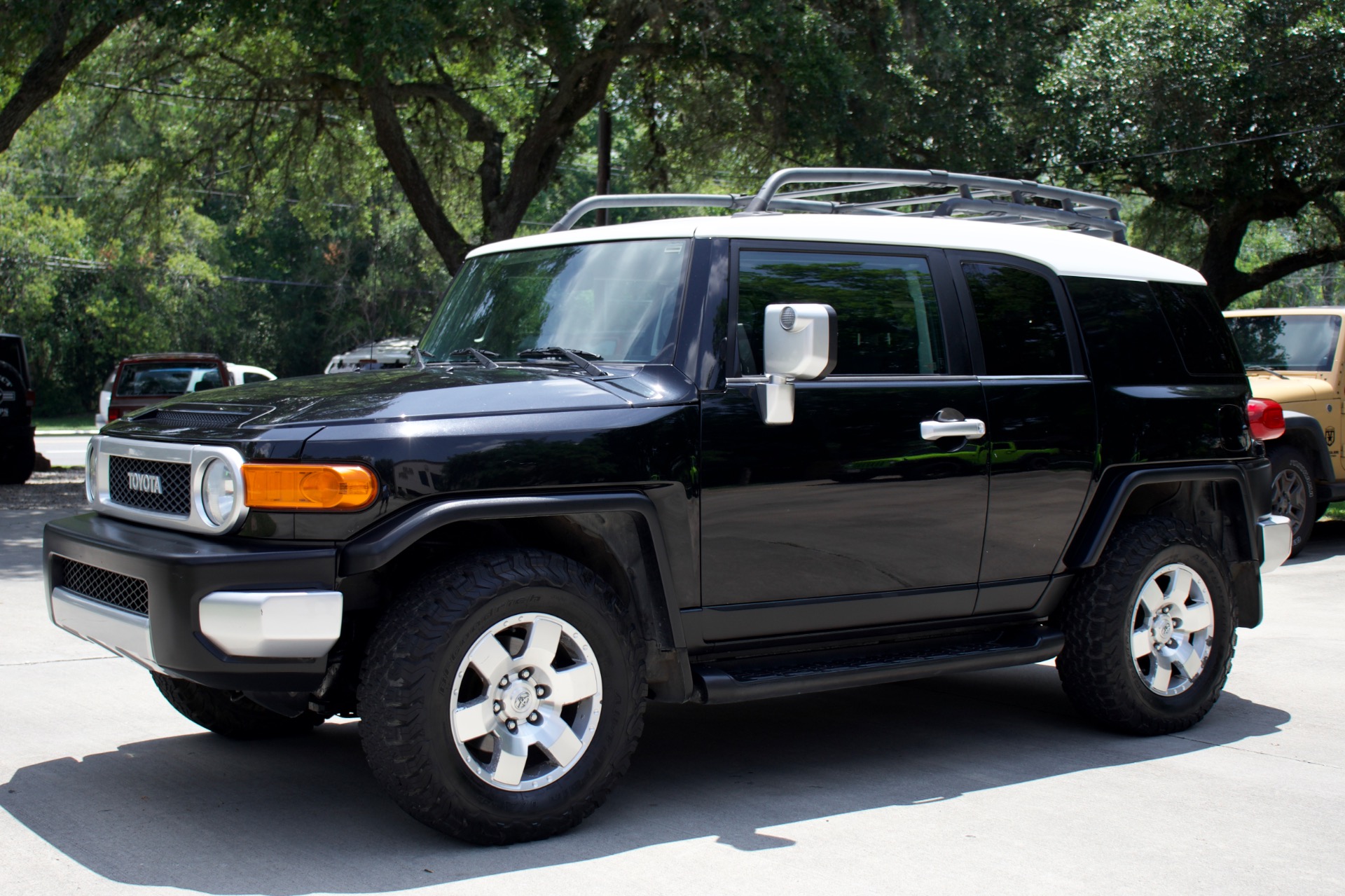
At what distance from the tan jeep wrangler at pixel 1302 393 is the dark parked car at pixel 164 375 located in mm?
13266

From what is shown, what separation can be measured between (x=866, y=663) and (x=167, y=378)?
16417 millimetres

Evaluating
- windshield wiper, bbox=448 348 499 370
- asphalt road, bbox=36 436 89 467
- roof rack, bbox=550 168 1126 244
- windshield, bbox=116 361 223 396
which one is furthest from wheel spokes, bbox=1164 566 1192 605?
asphalt road, bbox=36 436 89 467

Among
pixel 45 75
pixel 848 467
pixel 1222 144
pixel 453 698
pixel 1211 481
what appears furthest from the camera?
pixel 1222 144

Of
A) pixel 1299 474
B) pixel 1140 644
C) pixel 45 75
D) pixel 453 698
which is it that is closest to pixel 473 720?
pixel 453 698

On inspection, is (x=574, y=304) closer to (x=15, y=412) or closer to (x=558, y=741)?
(x=558, y=741)

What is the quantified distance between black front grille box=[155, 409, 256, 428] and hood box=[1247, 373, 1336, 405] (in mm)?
8987

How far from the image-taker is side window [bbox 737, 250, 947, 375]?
4645mm

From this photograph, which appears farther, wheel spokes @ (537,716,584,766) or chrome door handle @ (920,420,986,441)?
chrome door handle @ (920,420,986,441)

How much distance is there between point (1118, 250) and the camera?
580 cm

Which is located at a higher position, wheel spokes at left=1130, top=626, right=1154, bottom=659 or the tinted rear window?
the tinted rear window

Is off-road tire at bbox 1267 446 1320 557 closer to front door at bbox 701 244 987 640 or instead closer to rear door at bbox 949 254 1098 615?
rear door at bbox 949 254 1098 615

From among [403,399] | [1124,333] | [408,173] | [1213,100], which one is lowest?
[403,399]

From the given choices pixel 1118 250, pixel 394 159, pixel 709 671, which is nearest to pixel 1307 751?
pixel 1118 250

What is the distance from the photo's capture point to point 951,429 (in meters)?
4.87
